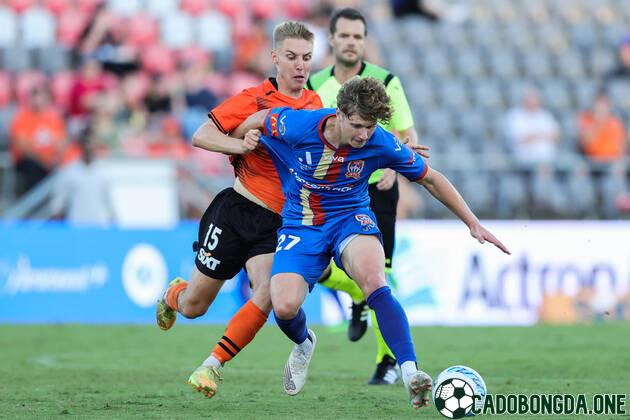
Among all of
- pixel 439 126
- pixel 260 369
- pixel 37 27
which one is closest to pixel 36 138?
pixel 37 27

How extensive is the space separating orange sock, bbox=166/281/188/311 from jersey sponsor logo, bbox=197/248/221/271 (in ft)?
1.54

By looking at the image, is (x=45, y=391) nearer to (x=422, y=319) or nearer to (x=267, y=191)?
(x=267, y=191)

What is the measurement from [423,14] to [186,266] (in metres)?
8.23

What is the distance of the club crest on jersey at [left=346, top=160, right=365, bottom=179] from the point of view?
6.99m

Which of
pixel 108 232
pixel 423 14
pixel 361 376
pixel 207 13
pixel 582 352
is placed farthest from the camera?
pixel 423 14

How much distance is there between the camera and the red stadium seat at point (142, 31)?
1786 cm

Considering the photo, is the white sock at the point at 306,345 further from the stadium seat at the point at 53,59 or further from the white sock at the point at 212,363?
the stadium seat at the point at 53,59

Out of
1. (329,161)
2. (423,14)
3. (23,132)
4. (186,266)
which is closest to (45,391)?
(329,161)

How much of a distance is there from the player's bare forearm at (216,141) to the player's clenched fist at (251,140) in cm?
5

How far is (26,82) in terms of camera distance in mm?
16891

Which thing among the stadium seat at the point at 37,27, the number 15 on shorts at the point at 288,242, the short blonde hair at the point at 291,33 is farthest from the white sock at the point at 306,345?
the stadium seat at the point at 37,27

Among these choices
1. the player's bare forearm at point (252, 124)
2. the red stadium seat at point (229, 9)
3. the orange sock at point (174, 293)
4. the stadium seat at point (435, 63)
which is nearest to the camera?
the player's bare forearm at point (252, 124)

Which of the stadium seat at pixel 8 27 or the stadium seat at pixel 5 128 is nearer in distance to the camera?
the stadium seat at pixel 5 128

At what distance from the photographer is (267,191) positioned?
7746 millimetres
